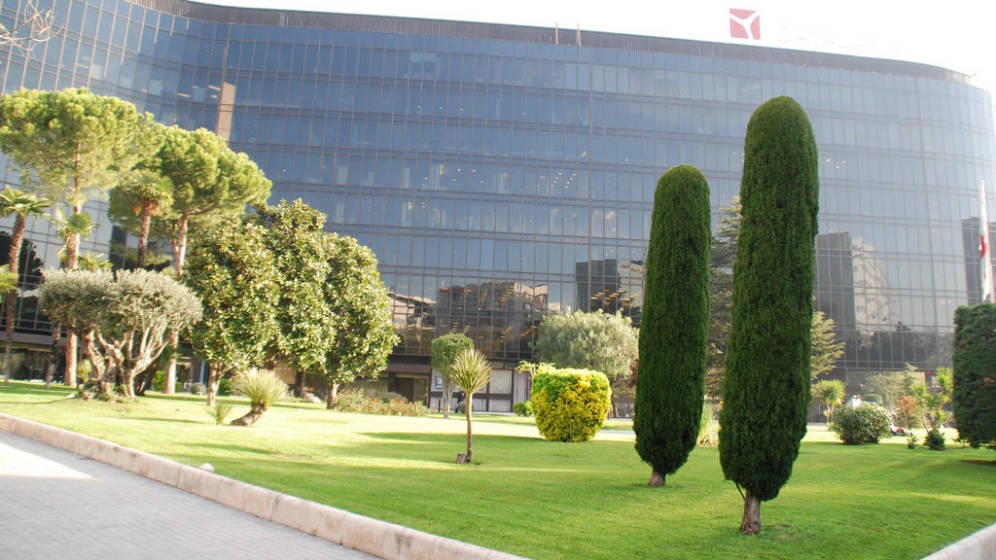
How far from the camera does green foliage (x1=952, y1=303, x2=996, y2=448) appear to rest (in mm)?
16422

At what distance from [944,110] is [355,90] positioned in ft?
184

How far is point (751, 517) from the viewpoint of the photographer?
8164 millimetres

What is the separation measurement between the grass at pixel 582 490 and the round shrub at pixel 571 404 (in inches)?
48.1

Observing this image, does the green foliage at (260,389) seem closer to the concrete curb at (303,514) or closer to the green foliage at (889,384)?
the concrete curb at (303,514)

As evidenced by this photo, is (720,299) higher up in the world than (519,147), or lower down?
lower down

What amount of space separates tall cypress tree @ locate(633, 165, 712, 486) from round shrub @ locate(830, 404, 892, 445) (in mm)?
16079

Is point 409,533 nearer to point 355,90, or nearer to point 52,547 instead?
point 52,547

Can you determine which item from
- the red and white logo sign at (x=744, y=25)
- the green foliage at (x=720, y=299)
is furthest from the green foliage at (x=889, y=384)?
the red and white logo sign at (x=744, y=25)

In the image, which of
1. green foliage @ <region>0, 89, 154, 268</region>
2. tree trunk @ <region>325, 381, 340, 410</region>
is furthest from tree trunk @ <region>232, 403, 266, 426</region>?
green foliage @ <region>0, 89, 154, 268</region>

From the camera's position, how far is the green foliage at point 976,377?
53.9 ft

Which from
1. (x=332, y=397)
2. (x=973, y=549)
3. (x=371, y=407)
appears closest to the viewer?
(x=973, y=549)

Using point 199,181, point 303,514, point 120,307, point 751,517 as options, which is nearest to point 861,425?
point 751,517

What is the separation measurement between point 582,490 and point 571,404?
10.9 m

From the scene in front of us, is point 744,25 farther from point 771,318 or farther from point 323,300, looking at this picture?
point 771,318
